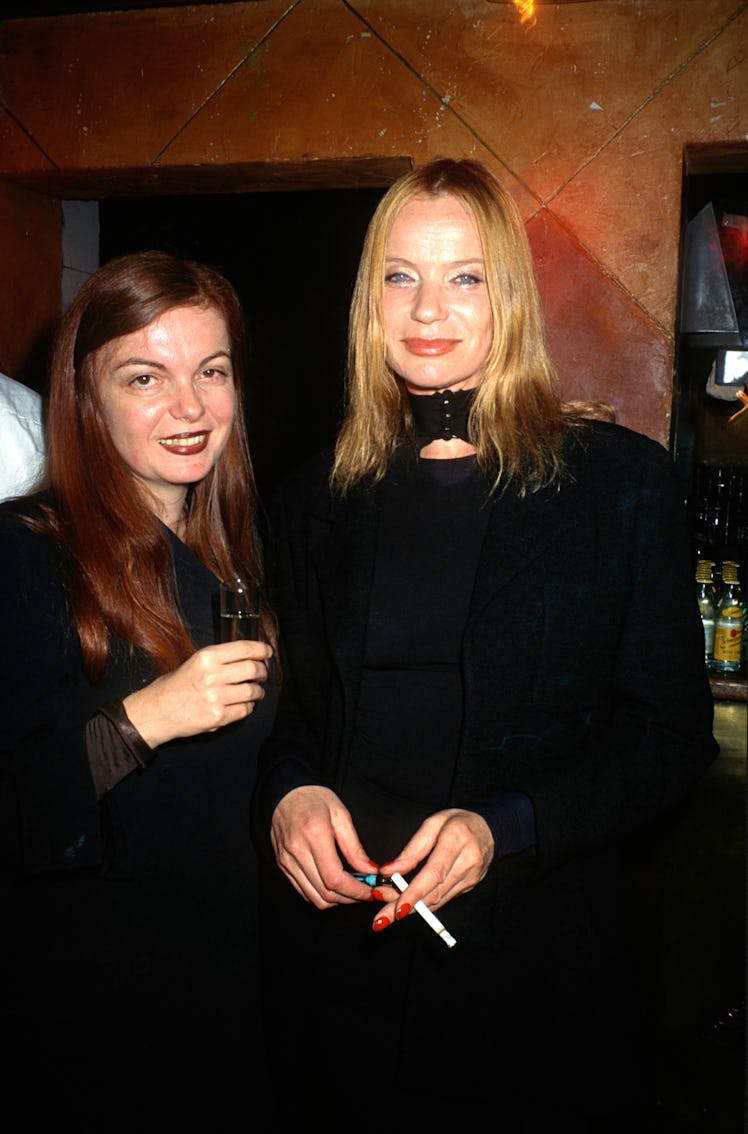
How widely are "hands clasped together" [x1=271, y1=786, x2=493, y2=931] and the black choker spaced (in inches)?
29.0

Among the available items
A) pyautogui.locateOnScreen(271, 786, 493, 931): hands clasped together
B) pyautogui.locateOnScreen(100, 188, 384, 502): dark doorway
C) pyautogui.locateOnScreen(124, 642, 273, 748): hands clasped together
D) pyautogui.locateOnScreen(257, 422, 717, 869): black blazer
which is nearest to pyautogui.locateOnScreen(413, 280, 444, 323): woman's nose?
pyautogui.locateOnScreen(257, 422, 717, 869): black blazer

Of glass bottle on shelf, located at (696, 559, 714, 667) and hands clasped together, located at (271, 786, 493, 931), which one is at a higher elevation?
glass bottle on shelf, located at (696, 559, 714, 667)

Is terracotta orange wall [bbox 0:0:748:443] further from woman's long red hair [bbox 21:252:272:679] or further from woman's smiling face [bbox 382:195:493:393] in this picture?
woman's long red hair [bbox 21:252:272:679]

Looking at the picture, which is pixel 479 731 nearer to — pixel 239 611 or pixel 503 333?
pixel 239 611

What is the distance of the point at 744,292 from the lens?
13.7ft

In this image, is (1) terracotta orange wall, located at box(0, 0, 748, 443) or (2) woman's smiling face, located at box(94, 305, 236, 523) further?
(1) terracotta orange wall, located at box(0, 0, 748, 443)

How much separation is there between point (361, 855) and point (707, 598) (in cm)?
273

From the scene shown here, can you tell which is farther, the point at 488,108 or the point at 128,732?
the point at 488,108

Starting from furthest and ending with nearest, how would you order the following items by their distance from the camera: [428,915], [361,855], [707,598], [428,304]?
[707,598]
[428,304]
[361,855]
[428,915]

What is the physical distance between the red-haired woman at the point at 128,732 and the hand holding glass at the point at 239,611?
33 mm

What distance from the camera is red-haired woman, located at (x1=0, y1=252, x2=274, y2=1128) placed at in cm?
154

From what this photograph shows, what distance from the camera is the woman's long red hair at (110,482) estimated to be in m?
1.69


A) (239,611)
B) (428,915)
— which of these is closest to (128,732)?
(239,611)

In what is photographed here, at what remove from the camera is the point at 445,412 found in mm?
1788
